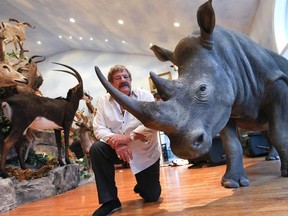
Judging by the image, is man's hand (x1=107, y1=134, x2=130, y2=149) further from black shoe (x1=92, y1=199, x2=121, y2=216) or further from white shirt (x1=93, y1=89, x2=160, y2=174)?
black shoe (x1=92, y1=199, x2=121, y2=216)

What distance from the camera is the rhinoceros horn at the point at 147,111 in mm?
1386

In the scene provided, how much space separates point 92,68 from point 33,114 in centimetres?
902

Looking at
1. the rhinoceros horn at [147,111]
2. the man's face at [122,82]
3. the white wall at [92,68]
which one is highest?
the white wall at [92,68]

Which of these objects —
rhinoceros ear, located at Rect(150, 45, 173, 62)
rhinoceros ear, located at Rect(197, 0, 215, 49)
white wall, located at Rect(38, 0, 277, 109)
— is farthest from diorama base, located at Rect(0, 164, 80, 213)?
white wall, located at Rect(38, 0, 277, 109)

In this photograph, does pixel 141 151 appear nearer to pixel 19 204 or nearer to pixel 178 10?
→ pixel 19 204

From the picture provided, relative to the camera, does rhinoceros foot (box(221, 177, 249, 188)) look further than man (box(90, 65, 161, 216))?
Yes

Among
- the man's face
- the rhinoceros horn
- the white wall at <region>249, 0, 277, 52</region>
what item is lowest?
the rhinoceros horn

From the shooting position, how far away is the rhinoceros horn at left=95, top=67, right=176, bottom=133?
1.39 meters

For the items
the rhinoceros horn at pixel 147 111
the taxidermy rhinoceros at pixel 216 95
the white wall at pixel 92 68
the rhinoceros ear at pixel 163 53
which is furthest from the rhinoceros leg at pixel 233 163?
the white wall at pixel 92 68

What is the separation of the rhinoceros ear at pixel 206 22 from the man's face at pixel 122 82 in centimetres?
62

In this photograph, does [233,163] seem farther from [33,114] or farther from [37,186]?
[33,114]

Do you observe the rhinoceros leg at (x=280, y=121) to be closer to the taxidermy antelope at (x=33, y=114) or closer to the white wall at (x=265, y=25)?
the taxidermy antelope at (x=33, y=114)

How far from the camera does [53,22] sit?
1040cm

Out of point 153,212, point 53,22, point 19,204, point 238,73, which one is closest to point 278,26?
point 238,73
